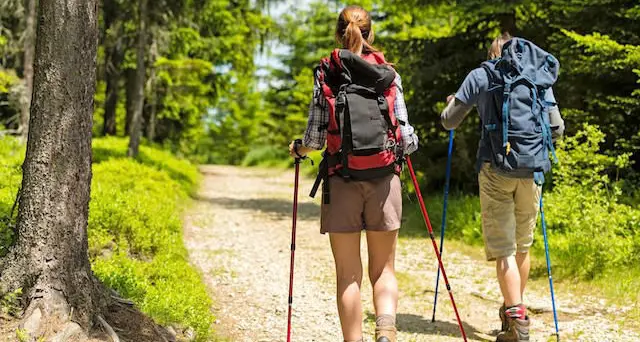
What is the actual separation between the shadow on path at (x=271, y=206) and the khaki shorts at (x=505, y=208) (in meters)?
8.09

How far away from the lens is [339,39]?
3.98 meters

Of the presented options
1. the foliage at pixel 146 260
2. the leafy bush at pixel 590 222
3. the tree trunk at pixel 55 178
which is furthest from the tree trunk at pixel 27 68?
the tree trunk at pixel 55 178

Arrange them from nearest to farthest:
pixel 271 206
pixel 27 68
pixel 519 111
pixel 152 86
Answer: pixel 519 111
pixel 271 206
pixel 27 68
pixel 152 86

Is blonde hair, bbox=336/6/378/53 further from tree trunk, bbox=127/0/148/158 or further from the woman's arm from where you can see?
tree trunk, bbox=127/0/148/158

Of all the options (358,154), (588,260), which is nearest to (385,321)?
(358,154)

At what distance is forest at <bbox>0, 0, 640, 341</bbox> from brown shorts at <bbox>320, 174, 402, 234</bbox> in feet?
0.96

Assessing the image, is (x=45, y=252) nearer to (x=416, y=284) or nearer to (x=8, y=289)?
(x=8, y=289)

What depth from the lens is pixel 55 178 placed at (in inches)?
157

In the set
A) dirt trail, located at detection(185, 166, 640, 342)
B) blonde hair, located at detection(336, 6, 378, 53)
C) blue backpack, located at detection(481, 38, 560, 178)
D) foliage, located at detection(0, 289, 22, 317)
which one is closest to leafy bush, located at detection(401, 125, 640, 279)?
dirt trail, located at detection(185, 166, 640, 342)

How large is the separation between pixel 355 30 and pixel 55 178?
6.52 feet

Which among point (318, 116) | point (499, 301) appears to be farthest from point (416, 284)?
point (318, 116)

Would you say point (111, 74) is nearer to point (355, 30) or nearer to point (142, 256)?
point (142, 256)

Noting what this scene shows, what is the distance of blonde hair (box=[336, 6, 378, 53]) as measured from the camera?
3.88 m

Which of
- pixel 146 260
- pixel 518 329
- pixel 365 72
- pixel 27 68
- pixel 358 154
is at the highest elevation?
pixel 27 68
